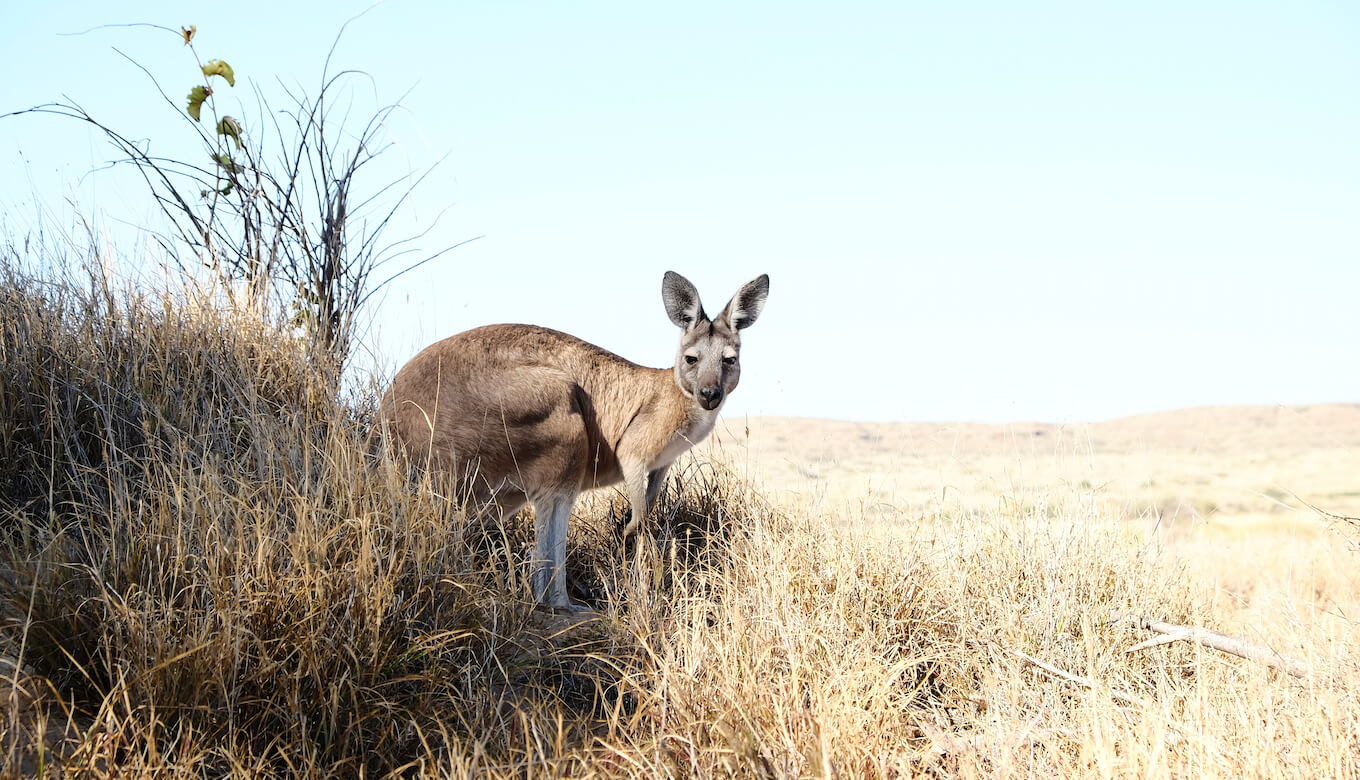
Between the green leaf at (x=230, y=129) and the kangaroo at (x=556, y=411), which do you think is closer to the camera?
the kangaroo at (x=556, y=411)

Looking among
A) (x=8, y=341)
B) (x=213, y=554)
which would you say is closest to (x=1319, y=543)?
(x=213, y=554)

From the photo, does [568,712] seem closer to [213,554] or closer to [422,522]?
[422,522]

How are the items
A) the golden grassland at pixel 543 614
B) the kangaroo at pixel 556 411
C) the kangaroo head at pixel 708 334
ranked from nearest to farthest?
the golden grassland at pixel 543 614 → the kangaroo at pixel 556 411 → the kangaroo head at pixel 708 334

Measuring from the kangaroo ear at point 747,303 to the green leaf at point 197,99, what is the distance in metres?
4.61

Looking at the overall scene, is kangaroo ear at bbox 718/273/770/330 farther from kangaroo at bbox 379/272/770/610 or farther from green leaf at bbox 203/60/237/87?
green leaf at bbox 203/60/237/87

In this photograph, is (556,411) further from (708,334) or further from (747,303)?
(747,303)

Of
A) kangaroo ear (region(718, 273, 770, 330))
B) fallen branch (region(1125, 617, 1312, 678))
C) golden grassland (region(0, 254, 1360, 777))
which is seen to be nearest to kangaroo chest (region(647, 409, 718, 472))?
golden grassland (region(0, 254, 1360, 777))

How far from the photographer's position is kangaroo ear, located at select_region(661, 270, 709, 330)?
7.68 metres

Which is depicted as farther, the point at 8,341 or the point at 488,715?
the point at 8,341

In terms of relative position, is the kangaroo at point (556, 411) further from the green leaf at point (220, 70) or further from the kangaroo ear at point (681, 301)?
the green leaf at point (220, 70)

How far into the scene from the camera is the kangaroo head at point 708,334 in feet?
24.5

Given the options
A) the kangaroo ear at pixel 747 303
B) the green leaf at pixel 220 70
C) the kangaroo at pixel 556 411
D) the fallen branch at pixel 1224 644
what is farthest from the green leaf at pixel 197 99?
the fallen branch at pixel 1224 644

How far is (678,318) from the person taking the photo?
7.91 meters

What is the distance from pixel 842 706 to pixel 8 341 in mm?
5893
